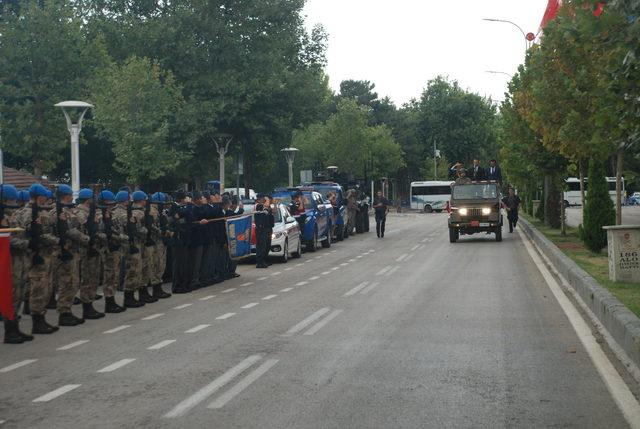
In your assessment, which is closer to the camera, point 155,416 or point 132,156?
point 155,416

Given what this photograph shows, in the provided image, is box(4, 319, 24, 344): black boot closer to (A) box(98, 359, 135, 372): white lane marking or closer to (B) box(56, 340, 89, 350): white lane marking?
(B) box(56, 340, 89, 350): white lane marking

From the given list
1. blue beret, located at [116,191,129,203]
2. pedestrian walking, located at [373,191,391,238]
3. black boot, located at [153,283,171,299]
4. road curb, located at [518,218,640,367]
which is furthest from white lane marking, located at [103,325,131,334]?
pedestrian walking, located at [373,191,391,238]

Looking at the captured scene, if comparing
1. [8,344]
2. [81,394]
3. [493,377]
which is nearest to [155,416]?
[81,394]

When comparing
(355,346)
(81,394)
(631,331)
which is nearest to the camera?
(81,394)

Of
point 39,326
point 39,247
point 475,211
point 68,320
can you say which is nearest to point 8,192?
point 39,247

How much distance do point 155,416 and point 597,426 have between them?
3324 mm

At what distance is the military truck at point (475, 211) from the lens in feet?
116

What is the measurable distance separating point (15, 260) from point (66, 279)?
1.27 m

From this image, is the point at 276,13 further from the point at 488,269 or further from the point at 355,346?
the point at 355,346

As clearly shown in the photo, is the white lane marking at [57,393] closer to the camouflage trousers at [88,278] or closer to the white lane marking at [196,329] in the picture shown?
the white lane marking at [196,329]

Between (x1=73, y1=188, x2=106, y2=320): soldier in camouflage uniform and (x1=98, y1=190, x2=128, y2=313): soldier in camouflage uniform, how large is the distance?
291 millimetres

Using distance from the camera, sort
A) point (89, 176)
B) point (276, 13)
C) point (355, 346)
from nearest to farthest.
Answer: point (355, 346)
point (276, 13)
point (89, 176)

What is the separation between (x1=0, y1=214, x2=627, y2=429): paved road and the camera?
7793mm

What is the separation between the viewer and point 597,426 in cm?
736
